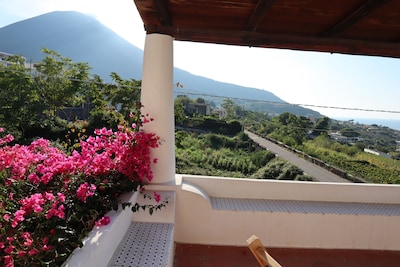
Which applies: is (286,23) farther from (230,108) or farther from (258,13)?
(230,108)

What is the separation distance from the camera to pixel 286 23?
91.3 inches

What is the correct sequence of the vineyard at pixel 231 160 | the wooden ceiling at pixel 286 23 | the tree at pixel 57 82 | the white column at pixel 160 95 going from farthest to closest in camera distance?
the tree at pixel 57 82
the vineyard at pixel 231 160
the white column at pixel 160 95
the wooden ceiling at pixel 286 23

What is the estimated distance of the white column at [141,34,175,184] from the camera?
2.64 metres

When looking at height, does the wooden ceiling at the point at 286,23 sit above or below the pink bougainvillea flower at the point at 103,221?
above

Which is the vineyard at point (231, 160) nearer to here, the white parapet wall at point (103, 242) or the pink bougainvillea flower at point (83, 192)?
the white parapet wall at point (103, 242)

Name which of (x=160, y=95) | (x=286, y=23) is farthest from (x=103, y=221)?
(x=286, y=23)

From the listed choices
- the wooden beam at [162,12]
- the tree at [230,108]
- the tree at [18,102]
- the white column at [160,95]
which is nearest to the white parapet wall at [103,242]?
the white column at [160,95]

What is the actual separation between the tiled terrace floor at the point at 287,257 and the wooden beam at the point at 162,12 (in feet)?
7.28

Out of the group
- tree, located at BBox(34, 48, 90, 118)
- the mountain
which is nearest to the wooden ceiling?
tree, located at BBox(34, 48, 90, 118)

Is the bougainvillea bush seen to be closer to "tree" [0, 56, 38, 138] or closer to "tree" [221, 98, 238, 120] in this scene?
"tree" [221, 98, 238, 120]

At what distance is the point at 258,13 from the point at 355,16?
725mm

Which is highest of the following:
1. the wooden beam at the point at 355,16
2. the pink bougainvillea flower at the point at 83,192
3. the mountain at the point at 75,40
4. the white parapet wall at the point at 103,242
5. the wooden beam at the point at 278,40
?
the mountain at the point at 75,40

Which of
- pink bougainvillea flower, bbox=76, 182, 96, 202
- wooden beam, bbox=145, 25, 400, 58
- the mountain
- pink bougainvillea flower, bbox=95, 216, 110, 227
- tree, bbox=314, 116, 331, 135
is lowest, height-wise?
pink bougainvillea flower, bbox=95, 216, 110, 227

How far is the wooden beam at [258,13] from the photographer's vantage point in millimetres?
1810
